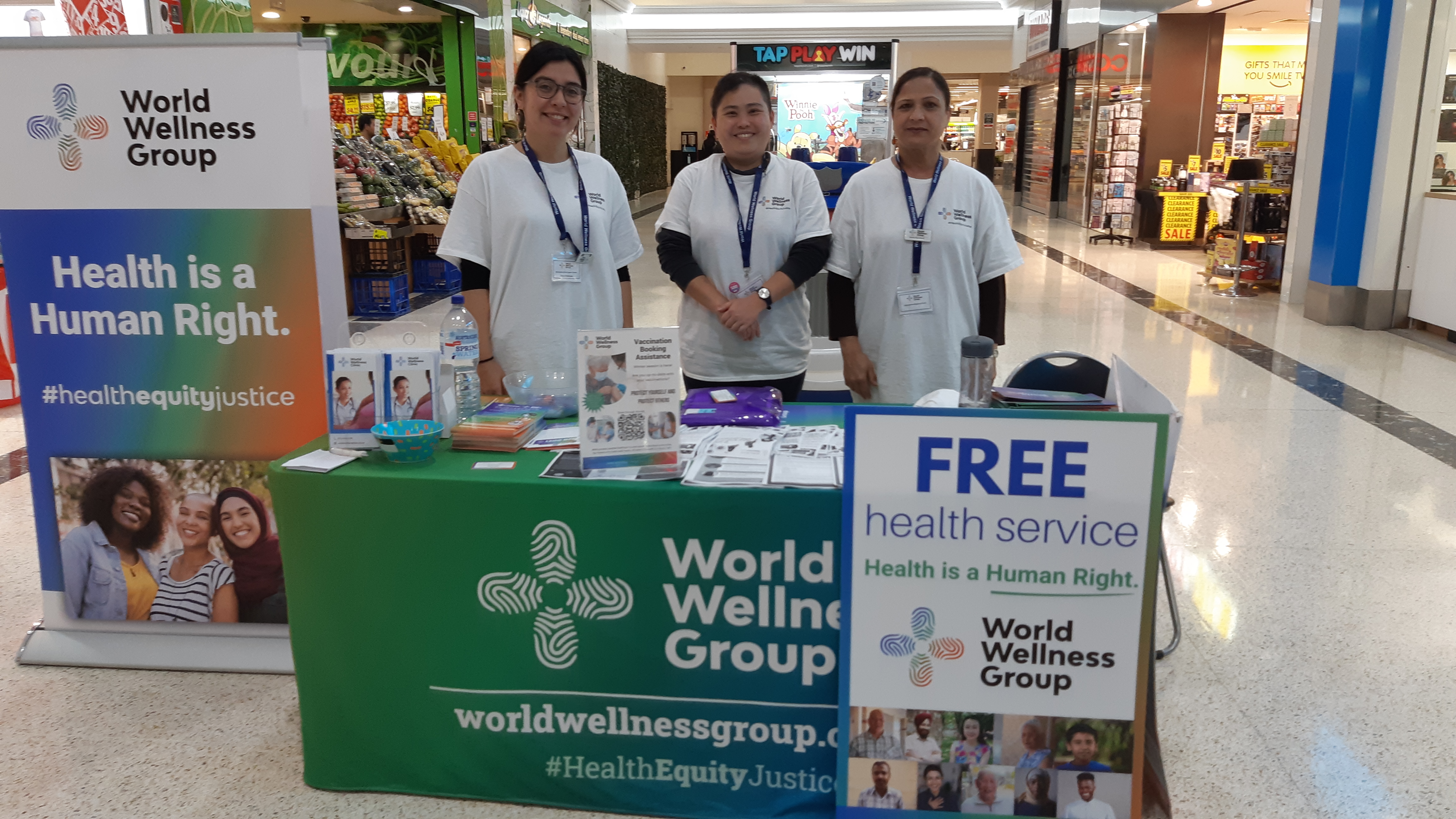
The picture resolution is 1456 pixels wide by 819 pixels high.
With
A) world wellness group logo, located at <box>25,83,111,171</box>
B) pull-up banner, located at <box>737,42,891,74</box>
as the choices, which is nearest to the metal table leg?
world wellness group logo, located at <box>25,83,111,171</box>

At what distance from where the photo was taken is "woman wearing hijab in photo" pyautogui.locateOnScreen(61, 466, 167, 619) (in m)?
2.58

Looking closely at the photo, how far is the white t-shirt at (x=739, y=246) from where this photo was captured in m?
2.76

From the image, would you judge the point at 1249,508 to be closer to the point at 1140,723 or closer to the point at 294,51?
the point at 1140,723

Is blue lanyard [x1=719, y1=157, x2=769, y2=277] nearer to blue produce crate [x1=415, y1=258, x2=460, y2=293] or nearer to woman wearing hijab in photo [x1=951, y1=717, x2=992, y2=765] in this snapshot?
woman wearing hijab in photo [x1=951, y1=717, x2=992, y2=765]

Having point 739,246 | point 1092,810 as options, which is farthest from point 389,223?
point 1092,810

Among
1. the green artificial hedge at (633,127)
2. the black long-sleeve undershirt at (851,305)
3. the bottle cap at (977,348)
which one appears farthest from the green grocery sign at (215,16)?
the green artificial hedge at (633,127)

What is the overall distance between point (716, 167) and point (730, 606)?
1.36 meters

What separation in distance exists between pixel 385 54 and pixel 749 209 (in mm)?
13107

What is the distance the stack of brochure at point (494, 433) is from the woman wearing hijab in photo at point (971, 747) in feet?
3.41

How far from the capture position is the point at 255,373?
8.34ft

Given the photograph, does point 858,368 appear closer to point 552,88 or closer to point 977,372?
point 977,372

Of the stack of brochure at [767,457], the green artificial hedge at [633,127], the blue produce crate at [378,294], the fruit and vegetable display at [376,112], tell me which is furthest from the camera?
the green artificial hedge at [633,127]

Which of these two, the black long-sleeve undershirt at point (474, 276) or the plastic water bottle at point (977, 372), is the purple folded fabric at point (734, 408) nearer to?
the plastic water bottle at point (977, 372)

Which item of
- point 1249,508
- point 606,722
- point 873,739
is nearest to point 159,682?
point 606,722
